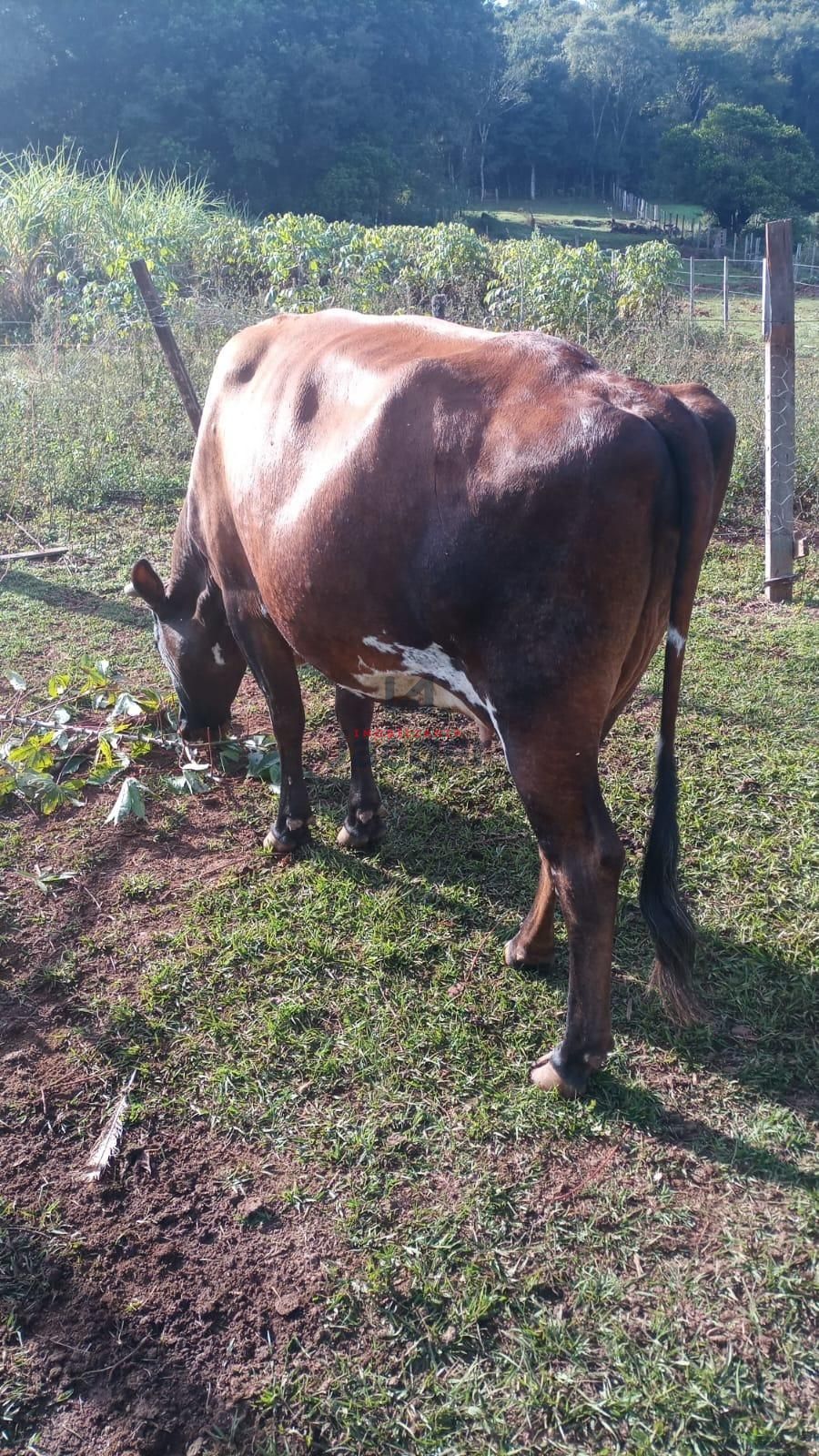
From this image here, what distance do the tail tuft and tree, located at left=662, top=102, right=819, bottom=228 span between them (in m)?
44.0

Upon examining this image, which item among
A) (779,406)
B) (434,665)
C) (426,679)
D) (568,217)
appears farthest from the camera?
(568,217)

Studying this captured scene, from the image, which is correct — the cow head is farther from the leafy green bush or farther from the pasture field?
the leafy green bush

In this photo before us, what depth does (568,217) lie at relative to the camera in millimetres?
45781

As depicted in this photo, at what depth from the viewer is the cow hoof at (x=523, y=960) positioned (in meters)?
3.08

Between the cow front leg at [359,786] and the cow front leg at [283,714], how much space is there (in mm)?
188

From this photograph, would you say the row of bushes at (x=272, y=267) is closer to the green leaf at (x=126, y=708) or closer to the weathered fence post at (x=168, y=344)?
the weathered fence post at (x=168, y=344)

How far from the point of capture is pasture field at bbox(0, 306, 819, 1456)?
199 cm

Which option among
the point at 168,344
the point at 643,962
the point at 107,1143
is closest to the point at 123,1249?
the point at 107,1143

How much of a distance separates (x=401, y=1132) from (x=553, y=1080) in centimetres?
46

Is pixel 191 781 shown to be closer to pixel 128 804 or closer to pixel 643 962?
pixel 128 804

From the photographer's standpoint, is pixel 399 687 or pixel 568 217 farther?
pixel 568 217

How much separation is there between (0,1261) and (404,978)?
54.3 inches

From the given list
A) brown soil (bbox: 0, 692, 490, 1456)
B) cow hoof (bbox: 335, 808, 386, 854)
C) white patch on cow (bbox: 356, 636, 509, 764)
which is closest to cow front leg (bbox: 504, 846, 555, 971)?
white patch on cow (bbox: 356, 636, 509, 764)

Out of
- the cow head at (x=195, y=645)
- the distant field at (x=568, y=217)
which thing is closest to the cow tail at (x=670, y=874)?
the cow head at (x=195, y=645)
